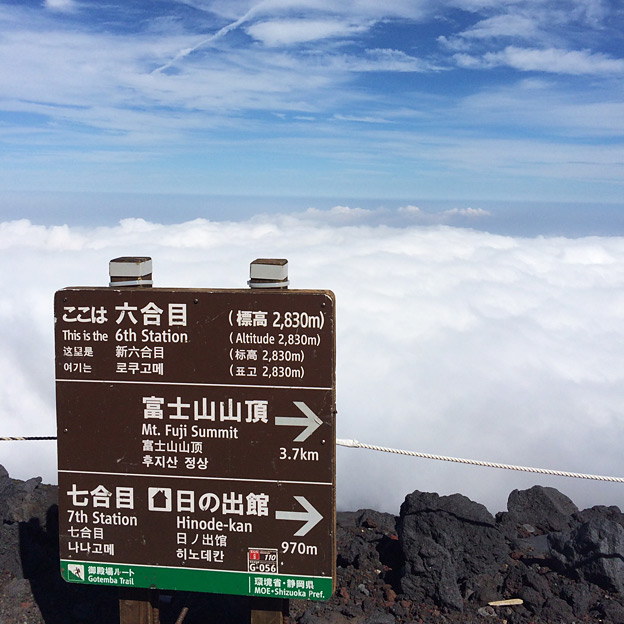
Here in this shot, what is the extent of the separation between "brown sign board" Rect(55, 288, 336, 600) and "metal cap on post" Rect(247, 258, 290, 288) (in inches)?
5.0

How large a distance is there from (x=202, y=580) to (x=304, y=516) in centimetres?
85

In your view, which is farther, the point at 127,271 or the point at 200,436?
the point at 127,271

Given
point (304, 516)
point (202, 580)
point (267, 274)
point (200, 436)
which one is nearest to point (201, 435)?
point (200, 436)

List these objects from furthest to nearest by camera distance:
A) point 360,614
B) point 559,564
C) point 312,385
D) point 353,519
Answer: point 353,519, point 559,564, point 360,614, point 312,385

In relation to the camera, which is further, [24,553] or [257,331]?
[24,553]

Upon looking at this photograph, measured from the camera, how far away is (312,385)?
16.9 ft

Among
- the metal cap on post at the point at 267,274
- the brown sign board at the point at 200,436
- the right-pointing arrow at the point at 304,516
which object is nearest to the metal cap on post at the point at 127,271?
the brown sign board at the point at 200,436

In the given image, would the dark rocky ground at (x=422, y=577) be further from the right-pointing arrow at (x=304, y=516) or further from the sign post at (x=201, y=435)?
the right-pointing arrow at (x=304, y=516)

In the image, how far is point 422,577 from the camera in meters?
6.61

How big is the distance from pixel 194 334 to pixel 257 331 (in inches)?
16.7

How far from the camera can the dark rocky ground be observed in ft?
21.1

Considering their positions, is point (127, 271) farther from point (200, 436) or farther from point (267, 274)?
point (200, 436)

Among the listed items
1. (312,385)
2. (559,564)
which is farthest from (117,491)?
(559,564)

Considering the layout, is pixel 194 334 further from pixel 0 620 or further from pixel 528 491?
pixel 528 491
